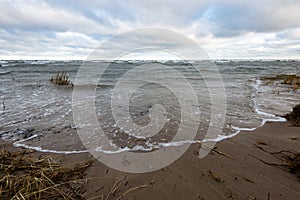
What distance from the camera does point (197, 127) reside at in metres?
4.32

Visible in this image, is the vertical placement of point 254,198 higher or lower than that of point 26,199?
lower

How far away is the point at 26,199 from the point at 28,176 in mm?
365

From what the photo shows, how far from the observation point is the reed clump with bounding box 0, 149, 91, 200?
1.94 m

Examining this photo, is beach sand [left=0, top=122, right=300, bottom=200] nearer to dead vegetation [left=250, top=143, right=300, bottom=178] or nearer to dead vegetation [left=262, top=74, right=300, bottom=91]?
dead vegetation [left=250, top=143, right=300, bottom=178]

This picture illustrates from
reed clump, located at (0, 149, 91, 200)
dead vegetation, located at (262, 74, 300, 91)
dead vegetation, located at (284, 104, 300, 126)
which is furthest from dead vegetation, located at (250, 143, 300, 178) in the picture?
dead vegetation, located at (262, 74, 300, 91)

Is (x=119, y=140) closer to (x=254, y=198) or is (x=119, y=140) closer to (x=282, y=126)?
(x=254, y=198)

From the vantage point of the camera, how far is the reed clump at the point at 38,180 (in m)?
1.94

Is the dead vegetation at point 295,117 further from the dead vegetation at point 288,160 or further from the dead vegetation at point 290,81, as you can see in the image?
the dead vegetation at point 290,81

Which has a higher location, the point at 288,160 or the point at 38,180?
the point at 38,180

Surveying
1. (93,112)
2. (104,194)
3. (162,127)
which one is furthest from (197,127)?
(93,112)

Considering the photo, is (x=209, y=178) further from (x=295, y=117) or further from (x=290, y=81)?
(x=290, y=81)

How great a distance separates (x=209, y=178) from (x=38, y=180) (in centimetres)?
205

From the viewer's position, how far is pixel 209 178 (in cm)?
245

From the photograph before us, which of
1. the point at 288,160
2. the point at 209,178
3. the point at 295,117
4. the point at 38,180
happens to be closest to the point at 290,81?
the point at 295,117
